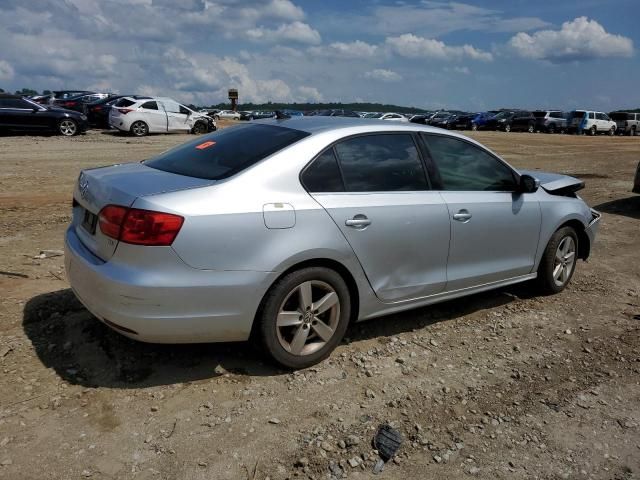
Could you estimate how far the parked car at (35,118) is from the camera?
1947 cm

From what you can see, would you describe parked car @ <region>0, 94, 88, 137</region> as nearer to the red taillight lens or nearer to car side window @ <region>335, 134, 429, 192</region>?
the red taillight lens

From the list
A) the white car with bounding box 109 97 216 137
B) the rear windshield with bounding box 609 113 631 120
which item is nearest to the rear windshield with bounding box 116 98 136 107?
the white car with bounding box 109 97 216 137

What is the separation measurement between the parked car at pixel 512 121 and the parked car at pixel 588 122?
2709 millimetres

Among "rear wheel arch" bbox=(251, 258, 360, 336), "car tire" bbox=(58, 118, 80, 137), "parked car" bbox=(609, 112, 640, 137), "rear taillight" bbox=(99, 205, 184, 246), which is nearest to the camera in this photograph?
"rear taillight" bbox=(99, 205, 184, 246)

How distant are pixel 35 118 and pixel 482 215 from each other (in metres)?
19.6

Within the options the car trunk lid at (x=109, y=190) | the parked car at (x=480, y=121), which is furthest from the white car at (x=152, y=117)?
the parked car at (x=480, y=121)

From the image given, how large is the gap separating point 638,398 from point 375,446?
1.84 meters

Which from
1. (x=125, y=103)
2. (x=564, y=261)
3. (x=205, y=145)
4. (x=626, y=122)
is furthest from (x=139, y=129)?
(x=626, y=122)

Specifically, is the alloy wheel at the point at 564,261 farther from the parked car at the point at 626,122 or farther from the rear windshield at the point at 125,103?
the parked car at the point at 626,122

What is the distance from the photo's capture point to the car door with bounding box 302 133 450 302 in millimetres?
3701

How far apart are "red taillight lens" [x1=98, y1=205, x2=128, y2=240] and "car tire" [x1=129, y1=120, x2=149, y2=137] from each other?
19.9 metres

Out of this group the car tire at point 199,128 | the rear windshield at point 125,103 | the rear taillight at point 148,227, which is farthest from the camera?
the car tire at point 199,128

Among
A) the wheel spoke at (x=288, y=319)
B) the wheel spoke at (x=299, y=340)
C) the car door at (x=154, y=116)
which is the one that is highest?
the car door at (x=154, y=116)

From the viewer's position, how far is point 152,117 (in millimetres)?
22344
